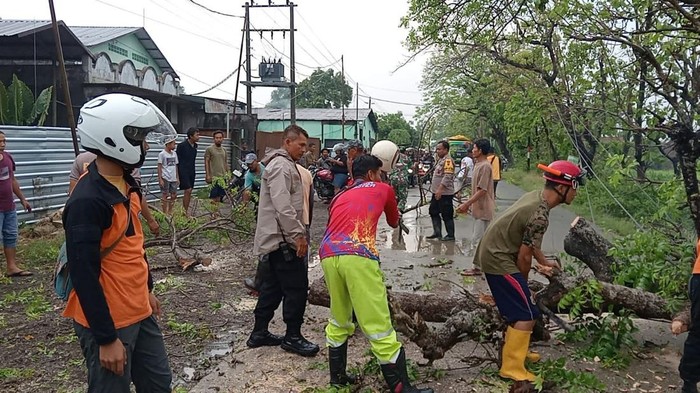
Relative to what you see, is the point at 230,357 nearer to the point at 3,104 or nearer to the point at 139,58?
the point at 3,104

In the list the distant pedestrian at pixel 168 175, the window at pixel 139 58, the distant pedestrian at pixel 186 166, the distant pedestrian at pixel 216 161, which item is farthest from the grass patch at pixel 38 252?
the window at pixel 139 58

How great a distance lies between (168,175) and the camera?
32.8 ft

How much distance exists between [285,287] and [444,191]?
5067mm

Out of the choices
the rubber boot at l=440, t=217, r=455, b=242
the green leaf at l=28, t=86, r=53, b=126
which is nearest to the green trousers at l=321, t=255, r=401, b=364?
the rubber boot at l=440, t=217, r=455, b=242

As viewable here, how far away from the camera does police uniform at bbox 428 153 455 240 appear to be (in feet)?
29.3

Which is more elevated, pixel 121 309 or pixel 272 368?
pixel 121 309

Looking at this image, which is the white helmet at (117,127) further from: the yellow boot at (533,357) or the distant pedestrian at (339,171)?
the distant pedestrian at (339,171)

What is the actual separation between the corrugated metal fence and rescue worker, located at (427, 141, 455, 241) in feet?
14.1

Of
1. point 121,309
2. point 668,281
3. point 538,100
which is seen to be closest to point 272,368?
point 121,309

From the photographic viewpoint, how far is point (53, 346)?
177 inches

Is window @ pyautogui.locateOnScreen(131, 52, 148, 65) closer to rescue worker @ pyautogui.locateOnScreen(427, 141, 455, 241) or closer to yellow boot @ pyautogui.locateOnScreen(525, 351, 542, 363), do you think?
rescue worker @ pyautogui.locateOnScreen(427, 141, 455, 241)

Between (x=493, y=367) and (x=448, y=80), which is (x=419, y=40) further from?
(x=448, y=80)

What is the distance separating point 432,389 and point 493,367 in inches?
24.4

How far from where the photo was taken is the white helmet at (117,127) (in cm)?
241
